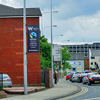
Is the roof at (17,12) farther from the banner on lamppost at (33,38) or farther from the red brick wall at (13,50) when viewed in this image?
the banner on lamppost at (33,38)

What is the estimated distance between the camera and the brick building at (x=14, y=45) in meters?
39.5

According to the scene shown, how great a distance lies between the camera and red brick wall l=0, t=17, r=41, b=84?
39.5m

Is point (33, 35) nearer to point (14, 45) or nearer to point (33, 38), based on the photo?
point (33, 38)

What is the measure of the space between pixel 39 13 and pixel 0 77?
711 inches

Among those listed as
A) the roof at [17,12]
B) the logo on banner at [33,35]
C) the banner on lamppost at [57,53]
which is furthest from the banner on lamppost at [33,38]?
the banner on lamppost at [57,53]

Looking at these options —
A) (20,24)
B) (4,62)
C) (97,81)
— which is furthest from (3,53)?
(97,81)

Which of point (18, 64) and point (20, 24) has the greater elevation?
point (20, 24)

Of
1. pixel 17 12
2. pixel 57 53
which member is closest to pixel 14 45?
pixel 17 12

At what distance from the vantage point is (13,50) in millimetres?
39844

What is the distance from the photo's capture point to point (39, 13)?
40031 millimetres

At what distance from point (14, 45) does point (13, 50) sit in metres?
0.59

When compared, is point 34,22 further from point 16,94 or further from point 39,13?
point 16,94

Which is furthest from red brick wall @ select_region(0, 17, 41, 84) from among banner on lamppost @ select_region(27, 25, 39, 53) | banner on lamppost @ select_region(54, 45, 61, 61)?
banner on lamppost @ select_region(27, 25, 39, 53)

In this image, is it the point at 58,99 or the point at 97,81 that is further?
the point at 97,81
